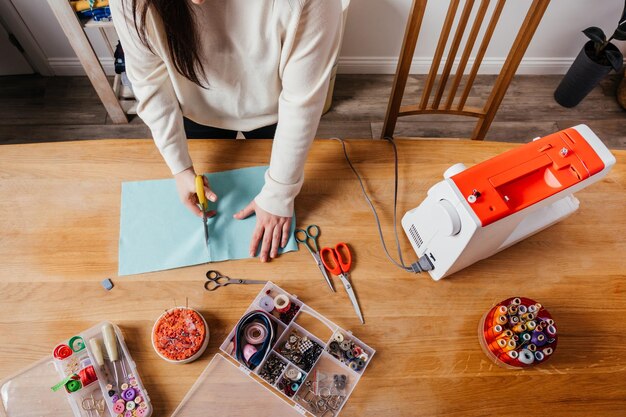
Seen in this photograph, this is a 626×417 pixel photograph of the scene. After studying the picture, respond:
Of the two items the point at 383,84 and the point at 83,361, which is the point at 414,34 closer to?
the point at 83,361

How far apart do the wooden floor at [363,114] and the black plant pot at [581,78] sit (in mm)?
62

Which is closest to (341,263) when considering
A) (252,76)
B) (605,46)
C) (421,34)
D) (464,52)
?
(252,76)

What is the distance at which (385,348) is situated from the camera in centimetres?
77

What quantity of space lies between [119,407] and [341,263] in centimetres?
47

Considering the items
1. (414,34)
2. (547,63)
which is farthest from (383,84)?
(414,34)

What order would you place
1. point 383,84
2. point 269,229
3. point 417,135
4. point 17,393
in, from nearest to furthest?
1. point 17,393
2. point 269,229
3. point 417,135
4. point 383,84

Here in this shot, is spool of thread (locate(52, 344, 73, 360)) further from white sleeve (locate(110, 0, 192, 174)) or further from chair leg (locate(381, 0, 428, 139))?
chair leg (locate(381, 0, 428, 139))

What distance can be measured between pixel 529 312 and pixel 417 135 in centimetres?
143

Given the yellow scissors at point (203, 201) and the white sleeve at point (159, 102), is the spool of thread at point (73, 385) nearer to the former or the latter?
the yellow scissors at point (203, 201)

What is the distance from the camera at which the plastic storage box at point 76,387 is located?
0.70 meters

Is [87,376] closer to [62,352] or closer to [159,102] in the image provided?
[62,352]

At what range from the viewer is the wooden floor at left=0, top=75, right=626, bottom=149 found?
196cm

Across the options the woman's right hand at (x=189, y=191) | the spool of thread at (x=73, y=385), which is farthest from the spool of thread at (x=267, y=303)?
the spool of thread at (x=73, y=385)

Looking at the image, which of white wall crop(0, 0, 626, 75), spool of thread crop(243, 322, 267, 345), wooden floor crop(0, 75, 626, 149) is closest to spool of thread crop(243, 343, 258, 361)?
spool of thread crop(243, 322, 267, 345)
